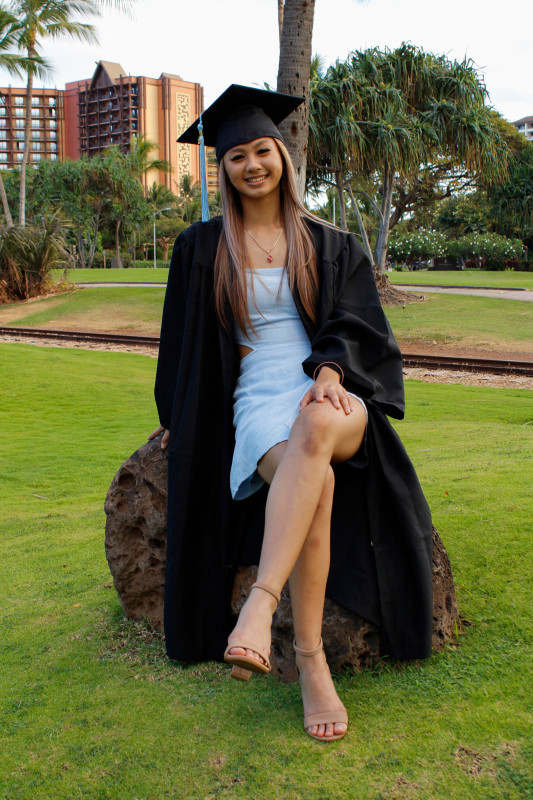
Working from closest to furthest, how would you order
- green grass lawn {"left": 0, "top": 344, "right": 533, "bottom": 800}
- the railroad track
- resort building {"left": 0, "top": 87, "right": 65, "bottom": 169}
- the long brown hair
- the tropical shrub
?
green grass lawn {"left": 0, "top": 344, "right": 533, "bottom": 800} < the long brown hair < the railroad track < the tropical shrub < resort building {"left": 0, "top": 87, "right": 65, "bottom": 169}

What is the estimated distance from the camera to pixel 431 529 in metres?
2.59

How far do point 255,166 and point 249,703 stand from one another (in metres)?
1.96

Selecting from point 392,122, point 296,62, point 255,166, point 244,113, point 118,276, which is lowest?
point 255,166

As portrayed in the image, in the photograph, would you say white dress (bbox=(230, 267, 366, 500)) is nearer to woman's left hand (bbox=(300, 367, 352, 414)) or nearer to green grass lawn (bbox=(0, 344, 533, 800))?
woman's left hand (bbox=(300, 367, 352, 414))

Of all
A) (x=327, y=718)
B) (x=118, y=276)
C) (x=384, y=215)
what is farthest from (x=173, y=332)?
(x=118, y=276)

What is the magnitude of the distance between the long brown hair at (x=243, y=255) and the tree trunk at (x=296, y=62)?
3.80 metres

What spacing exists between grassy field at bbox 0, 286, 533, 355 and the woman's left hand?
14.0 meters

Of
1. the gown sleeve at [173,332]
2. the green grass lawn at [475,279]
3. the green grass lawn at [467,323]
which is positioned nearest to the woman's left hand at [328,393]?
the gown sleeve at [173,332]

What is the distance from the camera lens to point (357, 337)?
8.87 feet

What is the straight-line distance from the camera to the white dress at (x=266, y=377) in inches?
100

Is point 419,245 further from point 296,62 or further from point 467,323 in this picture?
point 296,62

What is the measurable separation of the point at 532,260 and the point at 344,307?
4314 centimetres

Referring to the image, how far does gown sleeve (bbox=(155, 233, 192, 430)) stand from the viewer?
2939mm

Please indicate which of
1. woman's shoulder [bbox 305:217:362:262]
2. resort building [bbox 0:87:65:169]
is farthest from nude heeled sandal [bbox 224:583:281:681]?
resort building [bbox 0:87:65:169]
